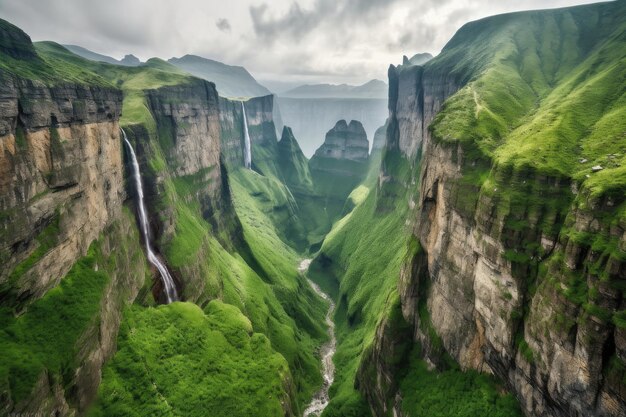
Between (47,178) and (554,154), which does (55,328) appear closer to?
(47,178)

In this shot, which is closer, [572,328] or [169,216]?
[572,328]

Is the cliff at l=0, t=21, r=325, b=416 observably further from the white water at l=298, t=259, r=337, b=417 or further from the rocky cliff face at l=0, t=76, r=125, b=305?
the white water at l=298, t=259, r=337, b=417

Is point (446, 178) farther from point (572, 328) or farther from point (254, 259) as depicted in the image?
point (254, 259)

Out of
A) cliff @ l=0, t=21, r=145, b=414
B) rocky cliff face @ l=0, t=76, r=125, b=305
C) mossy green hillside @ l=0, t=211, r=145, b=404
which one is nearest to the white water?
cliff @ l=0, t=21, r=145, b=414

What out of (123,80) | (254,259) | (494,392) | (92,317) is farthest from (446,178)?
(123,80)

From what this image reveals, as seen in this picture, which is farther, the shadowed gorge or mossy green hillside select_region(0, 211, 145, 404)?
the shadowed gorge

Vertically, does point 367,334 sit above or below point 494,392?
below
